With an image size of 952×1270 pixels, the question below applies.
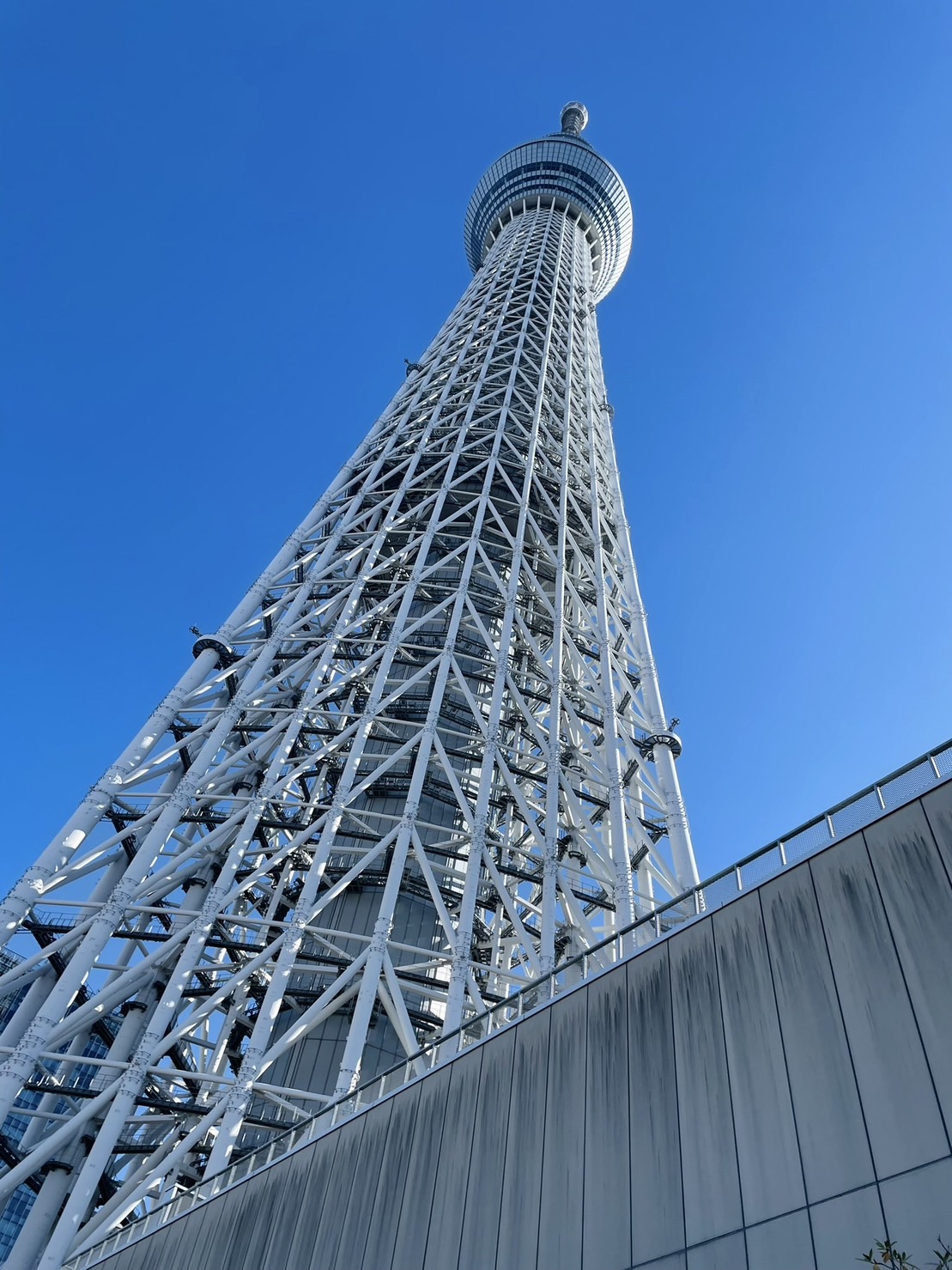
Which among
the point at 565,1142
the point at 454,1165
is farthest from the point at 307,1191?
the point at 565,1142

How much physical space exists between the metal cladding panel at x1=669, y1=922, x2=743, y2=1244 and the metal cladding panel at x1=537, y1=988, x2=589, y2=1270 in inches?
61.1

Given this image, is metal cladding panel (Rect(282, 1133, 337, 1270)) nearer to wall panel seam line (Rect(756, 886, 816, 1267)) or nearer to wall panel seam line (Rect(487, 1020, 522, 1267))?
wall panel seam line (Rect(487, 1020, 522, 1267))

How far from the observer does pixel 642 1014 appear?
1359cm

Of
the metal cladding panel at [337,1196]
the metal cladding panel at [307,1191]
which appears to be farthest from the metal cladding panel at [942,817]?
the metal cladding panel at [307,1191]

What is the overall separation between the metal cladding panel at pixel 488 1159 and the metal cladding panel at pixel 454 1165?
0.11m

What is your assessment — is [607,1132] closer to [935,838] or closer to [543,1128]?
[543,1128]

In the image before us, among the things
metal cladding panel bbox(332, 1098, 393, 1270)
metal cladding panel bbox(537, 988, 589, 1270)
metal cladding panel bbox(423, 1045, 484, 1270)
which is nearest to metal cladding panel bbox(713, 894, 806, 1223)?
metal cladding panel bbox(537, 988, 589, 1270)

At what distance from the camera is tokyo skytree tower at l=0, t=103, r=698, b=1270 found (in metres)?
23.2

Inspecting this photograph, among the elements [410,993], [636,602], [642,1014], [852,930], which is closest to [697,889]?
[642,1014]

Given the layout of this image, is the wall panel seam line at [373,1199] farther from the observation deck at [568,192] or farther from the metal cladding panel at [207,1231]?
the observation deck at [568,192]

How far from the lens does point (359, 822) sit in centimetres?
2959

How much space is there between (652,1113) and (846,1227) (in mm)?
2984

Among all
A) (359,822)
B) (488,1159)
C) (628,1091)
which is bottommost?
(488,1159)

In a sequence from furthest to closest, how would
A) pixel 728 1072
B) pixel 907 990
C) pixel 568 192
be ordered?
pixel 568 192 → pixel 728 1072 → pixel 907 990
